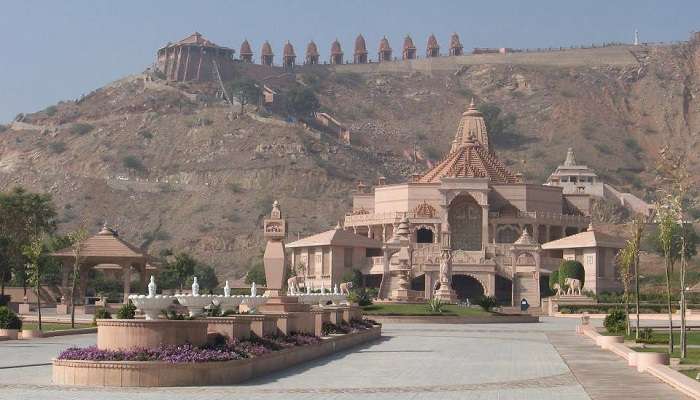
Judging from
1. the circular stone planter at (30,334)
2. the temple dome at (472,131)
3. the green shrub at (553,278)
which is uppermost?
the temple dome at (472,131)

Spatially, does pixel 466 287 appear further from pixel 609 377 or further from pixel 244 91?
pixel 244 91

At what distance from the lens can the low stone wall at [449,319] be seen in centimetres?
5944

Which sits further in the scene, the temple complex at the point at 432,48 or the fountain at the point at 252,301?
the temple complex at the point at 432,48

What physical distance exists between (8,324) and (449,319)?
25.0 meters

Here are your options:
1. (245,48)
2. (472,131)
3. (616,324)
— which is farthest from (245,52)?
(616,324)

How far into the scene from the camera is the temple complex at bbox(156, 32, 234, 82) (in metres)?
175

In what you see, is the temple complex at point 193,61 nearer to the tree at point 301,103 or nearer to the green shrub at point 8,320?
the tree at point 301,103

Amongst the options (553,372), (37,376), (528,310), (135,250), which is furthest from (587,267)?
(37,376)

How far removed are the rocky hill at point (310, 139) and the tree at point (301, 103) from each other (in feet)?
22.7

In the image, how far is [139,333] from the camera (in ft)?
74.9

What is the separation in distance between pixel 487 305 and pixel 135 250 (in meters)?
19.3

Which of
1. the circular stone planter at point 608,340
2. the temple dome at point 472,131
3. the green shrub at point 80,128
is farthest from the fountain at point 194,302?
the green shrub at point 80,128

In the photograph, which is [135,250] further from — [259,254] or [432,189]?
[259,254]

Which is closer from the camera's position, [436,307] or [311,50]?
[436,307]
